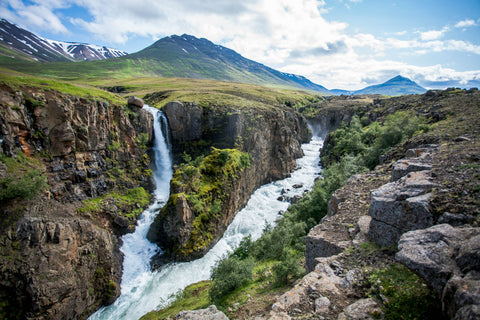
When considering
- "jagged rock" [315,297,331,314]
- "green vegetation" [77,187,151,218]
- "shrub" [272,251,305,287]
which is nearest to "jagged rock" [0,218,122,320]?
"green vegetation" [77,187,151,218]

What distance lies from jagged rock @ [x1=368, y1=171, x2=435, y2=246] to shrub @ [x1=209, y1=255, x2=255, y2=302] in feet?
25.3

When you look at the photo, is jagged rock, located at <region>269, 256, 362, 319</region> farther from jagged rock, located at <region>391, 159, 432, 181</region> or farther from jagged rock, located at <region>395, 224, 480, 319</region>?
jagged rock, located at <region>391, 159, 432, 181</region>

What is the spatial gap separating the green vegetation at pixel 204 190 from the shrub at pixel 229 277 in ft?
32.1

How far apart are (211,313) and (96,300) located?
15.8m

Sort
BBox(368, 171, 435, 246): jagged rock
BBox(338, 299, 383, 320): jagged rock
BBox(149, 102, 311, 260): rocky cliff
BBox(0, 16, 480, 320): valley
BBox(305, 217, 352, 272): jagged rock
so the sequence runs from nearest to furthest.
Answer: BBox(338, 299, 383, 320): jagged rock → BBox(0, 16, 480, 320): valley → BBox(368, 171, 435, 246): jagged rock → BBox(305, 217, 352, 272): jagged rock → BBox(149, 102, 311, 260): rocky cliff

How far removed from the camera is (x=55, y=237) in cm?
1608

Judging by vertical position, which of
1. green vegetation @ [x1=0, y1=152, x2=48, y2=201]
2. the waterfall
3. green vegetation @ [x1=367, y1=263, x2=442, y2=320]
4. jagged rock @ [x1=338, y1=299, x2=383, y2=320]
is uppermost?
green vegetation @ [x1=367, y1=263, x2=442, y2=320]

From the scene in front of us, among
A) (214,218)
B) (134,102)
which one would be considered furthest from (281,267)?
(134,102)

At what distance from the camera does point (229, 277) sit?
39.7 ft

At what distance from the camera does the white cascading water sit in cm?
1752

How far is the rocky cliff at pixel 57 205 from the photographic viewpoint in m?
14.5

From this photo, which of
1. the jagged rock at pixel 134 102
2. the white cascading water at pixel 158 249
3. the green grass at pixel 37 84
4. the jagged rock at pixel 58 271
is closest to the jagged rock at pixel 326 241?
the white cascading water at pixel 158 249

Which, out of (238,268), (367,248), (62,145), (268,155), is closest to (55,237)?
(62,145)

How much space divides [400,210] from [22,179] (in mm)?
24485
